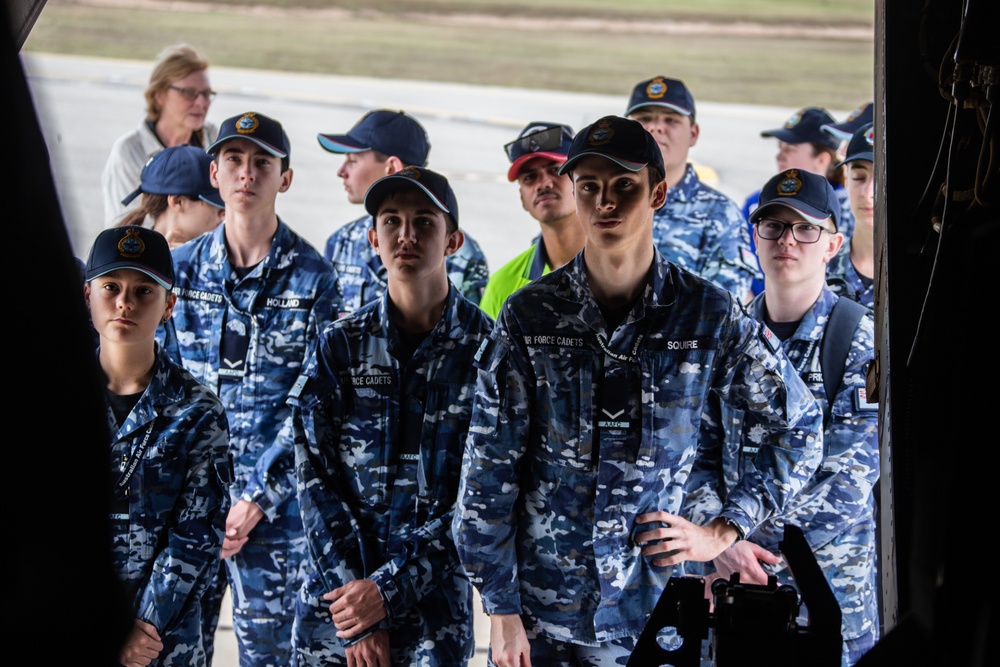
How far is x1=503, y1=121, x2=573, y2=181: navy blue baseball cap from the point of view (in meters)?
4.30

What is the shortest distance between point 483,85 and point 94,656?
853 inches

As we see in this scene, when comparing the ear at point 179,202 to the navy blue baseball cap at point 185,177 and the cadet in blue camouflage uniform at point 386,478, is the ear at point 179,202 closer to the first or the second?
the navy blue baseball cap at point 185,177

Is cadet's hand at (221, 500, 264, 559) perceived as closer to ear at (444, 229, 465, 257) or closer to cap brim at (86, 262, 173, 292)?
cap brim at (86, 262, 173, 292)

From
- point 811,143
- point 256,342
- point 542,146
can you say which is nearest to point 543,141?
point 542,146

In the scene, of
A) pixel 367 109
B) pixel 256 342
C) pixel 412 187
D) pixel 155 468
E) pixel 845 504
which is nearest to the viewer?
pixel 155 468

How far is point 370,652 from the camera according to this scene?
3076 millimetres

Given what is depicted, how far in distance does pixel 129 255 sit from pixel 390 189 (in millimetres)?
792

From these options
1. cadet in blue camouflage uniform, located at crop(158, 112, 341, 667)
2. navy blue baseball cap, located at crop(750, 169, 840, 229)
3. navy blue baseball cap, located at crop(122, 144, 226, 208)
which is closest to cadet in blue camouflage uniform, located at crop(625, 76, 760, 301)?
navy blue baseball cap, located at crop(750, 169, 840, 229)

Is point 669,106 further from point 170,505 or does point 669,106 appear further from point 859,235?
point 170,505

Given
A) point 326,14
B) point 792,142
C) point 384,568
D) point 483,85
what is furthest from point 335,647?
point 326,14

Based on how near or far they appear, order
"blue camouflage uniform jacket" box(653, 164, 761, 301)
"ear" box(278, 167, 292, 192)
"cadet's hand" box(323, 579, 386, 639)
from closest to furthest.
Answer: "cadet's hand" box(323, 579, 386, 639) → "ear" box(278, 167, 292, 192) → "blue camouflage uniform jacket" box(653, 164, 761, 301)

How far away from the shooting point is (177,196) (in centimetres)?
470

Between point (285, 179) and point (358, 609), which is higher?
point (285, 179)

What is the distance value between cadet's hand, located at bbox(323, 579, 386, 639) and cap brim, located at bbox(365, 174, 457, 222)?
114cm
